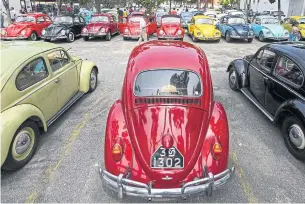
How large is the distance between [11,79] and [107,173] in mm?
2227

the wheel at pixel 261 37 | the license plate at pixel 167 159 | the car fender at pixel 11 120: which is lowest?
the license plate at pixel 167 159

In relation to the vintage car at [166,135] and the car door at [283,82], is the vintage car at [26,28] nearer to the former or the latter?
the vintage car at [166,135]

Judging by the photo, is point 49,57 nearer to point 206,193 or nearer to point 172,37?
point 206,193

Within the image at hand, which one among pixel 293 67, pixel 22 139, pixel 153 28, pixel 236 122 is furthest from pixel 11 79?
pixel 153 28

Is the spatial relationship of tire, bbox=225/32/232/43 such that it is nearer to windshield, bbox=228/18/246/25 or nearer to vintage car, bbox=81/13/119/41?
windshield, bbox=228/18/246/25

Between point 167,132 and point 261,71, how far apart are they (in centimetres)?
344

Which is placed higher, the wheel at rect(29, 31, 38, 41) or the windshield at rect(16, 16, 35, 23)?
the windshield at rect(16, 16, 35, 23)

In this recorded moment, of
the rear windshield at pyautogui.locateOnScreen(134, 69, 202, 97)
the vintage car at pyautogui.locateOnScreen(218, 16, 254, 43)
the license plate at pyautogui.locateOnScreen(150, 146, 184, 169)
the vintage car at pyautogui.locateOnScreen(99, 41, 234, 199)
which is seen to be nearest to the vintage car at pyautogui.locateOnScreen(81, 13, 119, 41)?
the vintage car at pyautogui.locateOnScreen(218, 16, 254, 43)

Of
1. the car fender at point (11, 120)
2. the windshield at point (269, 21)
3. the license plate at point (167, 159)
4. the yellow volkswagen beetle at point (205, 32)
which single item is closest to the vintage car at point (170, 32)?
the yellow volkswagen beetle at point (205, 32)

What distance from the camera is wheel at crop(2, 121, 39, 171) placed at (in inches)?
147

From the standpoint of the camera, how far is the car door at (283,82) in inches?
176

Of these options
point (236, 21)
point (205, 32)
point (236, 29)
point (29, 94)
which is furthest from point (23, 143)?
point (236, 21)

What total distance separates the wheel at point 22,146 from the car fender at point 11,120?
0.41 ft

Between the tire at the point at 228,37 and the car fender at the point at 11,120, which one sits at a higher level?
the tire at the point at 228,37
